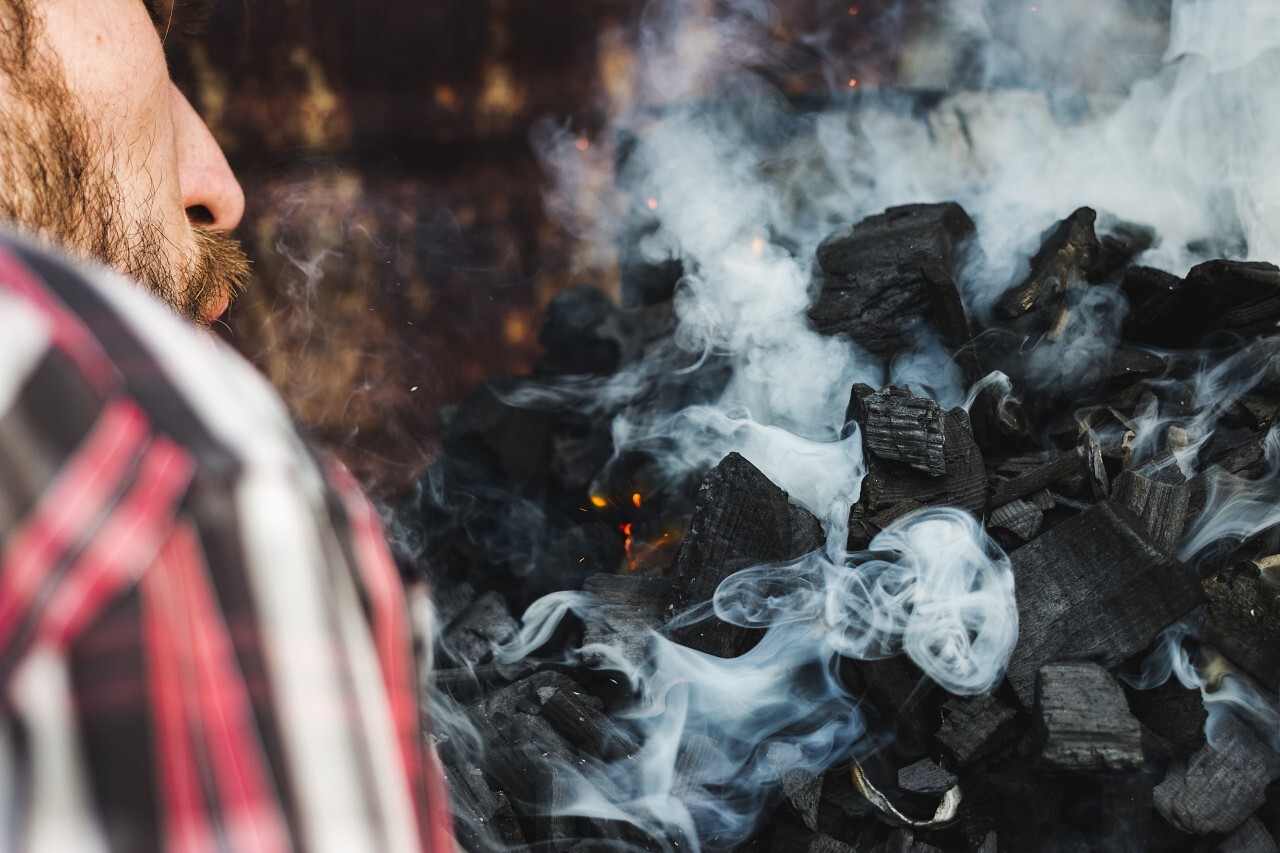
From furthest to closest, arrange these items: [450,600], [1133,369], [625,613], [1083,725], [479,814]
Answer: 1. [450,600]
2. [1133,369]
3. [625,613]
4. [479,814]
5. [1083,725]

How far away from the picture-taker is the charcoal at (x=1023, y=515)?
80.6 inches

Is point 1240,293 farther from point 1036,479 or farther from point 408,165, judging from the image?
point 408,165

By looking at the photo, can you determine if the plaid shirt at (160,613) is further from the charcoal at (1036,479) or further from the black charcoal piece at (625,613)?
the charcoal at (1036,479)

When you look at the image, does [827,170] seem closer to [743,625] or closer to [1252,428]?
[1252,428]

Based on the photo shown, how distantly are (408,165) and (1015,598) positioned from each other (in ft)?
9.20

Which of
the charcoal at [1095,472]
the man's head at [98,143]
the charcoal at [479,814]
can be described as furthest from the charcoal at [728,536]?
the man's head at [98,143]

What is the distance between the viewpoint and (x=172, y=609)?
1.57 feet

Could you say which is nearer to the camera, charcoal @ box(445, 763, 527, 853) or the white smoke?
charcoal @ box(445, 763, 527, 853)

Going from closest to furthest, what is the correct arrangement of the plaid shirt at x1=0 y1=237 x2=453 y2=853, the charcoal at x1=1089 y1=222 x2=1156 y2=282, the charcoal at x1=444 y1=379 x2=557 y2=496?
1. the plaid shirt at x1=0 y1=237 x2=453 y2=853
2. the charcoal at x1=1089 y1=222 x2=1156 y2=282
3. the charcoal at x1=444 y1=379 x2=557 y2=496

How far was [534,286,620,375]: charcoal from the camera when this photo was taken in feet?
11.2

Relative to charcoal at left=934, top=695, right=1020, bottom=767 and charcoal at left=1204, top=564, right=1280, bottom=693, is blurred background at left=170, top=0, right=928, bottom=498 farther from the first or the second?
charcoal at left=1204, top=564, right=1280, bottom=693

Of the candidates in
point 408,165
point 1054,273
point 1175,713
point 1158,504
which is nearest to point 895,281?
point 1054,273

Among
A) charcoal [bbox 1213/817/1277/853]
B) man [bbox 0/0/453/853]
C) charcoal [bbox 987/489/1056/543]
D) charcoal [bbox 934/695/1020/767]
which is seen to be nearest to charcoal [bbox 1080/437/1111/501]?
charcoal [bbox 987/489/1056/543]

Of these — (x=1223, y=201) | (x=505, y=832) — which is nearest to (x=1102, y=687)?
(x=505, y=832)
